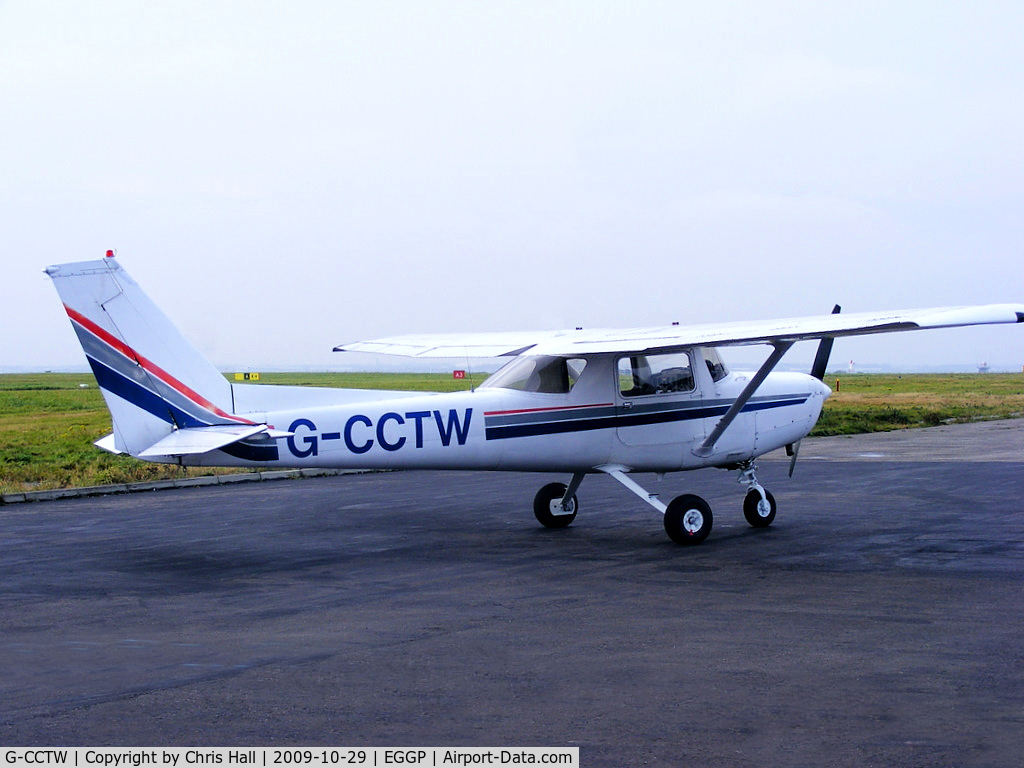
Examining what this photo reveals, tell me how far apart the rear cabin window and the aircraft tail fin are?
4.58m

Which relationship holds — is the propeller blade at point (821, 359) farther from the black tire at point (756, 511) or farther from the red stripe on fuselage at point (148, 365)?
the red stripe on fuselage at point (148, 365)

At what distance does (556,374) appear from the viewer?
13.6 meters

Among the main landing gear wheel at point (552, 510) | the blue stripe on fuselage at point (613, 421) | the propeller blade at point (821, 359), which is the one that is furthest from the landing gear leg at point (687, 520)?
the propeller blade at point (821, 359)

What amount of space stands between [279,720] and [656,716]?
2.09 meters

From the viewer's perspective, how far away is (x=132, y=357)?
11891 millimetres

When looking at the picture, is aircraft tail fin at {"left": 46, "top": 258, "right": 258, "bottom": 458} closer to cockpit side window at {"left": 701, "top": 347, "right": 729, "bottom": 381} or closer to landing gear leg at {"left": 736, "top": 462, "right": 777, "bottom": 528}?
cockpit side window at {"left": 701, "top": 347, "right": 729, "bottom": 381}

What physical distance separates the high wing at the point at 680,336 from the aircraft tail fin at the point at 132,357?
12.0 feet

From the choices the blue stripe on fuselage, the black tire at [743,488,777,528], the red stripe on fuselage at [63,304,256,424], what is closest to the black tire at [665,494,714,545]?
the blue stripe on fuselage

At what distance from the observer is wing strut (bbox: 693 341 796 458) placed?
518 inches

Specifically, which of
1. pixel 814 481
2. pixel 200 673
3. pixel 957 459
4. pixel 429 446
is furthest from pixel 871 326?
pixel 957 459

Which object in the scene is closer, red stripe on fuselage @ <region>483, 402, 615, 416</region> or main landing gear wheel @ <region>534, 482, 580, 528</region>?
red stripe on fuselage @ <region>483, 402, 615, 416</region>

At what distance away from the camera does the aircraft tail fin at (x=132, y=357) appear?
11.7 meters

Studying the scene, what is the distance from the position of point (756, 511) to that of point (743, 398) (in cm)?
168

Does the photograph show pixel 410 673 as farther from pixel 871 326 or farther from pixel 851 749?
pixel 871 326
